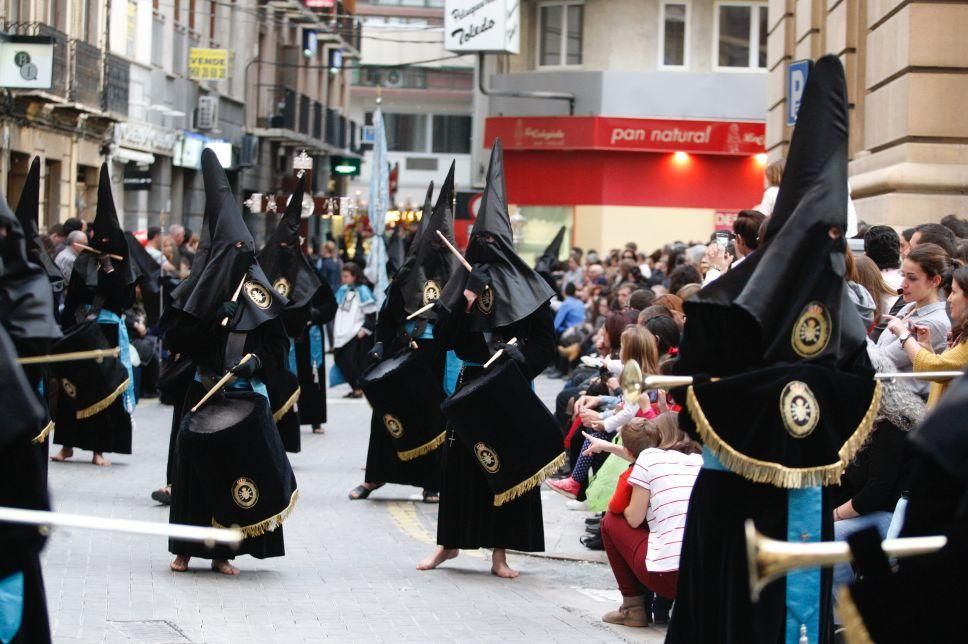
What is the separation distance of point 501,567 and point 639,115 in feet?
101

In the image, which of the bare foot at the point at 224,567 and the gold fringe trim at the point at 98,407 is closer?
the bare foot at the point at 224,567

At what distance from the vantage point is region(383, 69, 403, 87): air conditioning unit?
76.0m

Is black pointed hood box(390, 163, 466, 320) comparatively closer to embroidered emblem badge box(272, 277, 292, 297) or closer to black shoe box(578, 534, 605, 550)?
embroidered emblem badge box(272, 277, 292, 297)

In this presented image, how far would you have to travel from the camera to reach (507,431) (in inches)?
406

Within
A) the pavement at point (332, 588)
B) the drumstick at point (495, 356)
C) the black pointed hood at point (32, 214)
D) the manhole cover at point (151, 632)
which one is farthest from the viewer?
the black pointed hood at point (32, 214)

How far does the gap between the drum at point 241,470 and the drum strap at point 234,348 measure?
1.00ft

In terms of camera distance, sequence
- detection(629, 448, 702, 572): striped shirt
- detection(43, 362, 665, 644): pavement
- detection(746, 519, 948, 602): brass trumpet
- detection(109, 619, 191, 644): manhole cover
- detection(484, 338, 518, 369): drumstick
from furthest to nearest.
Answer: detection(484, 338, 518, 369): drumstick
detection(43, 362, 665, 644): pavement
detection(629, 448, 702, 572): striped shirt
detection(109, 619, 191, 644): manhole cover
detection(746, 519, 948, 602): brass trumpet

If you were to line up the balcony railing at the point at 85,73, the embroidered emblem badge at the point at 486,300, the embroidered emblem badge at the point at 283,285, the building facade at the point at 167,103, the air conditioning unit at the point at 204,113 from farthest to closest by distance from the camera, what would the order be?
the air conditioning unit at the point at 204,113, the balcony railing at the point at 85,73, the building facade at the point at 167,103, the embroidered emblem badge at the point at 283,285, the embroidered emblem badge at the point at 486,300

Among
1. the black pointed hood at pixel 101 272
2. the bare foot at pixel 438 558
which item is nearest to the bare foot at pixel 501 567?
the bare foot at pixel 438 558

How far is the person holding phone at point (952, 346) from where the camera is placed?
7.55 metres

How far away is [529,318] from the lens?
10.5m

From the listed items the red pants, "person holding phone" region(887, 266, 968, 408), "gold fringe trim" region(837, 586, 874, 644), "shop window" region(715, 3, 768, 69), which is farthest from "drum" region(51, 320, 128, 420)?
"shop window" region(715, 3, 768, 69)

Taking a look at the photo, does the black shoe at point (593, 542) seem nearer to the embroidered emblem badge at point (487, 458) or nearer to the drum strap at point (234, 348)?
the embroidered emblem badge at point (487, 458)

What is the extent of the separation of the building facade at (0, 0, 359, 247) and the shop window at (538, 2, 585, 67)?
6342 millimetres
